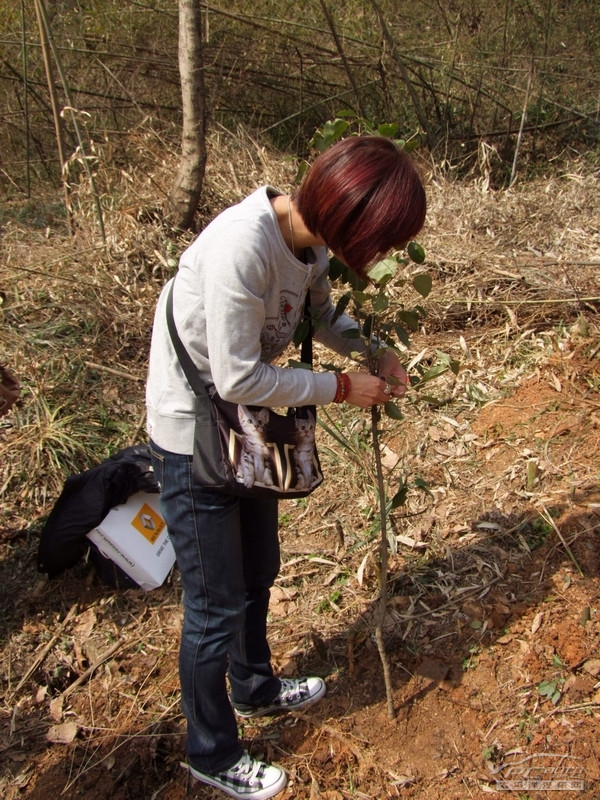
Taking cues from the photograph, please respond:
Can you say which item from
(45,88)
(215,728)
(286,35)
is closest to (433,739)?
(215,728)

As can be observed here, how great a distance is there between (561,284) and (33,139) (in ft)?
17.3

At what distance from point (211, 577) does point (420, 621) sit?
107 centimetres

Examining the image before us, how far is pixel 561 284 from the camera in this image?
12.1ft

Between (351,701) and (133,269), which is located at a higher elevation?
(133,269)

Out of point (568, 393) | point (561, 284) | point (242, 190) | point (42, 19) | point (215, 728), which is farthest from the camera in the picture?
point (242, 190)

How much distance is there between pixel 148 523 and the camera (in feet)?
9.55

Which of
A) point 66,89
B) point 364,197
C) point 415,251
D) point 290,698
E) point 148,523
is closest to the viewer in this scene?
point 364,197

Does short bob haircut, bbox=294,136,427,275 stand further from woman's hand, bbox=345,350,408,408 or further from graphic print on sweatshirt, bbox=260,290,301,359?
woman's hand, bbox=345,350,408,408

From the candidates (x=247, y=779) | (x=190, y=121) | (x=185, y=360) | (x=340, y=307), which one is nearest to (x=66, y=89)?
(x=190, y=121)

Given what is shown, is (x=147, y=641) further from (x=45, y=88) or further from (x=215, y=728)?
(x=45, y=88)

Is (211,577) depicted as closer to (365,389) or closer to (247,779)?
(365,389)

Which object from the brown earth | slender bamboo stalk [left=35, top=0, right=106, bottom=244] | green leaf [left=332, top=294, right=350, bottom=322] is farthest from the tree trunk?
green leaf [left=332, top=294, right=350, bottom=322]

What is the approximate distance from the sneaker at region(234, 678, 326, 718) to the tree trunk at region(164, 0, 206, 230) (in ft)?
11.0

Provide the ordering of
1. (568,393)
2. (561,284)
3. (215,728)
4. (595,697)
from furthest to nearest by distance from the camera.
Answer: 1. (561,284)
2. (568,393)
3. (595,697)
4. (215,728)
